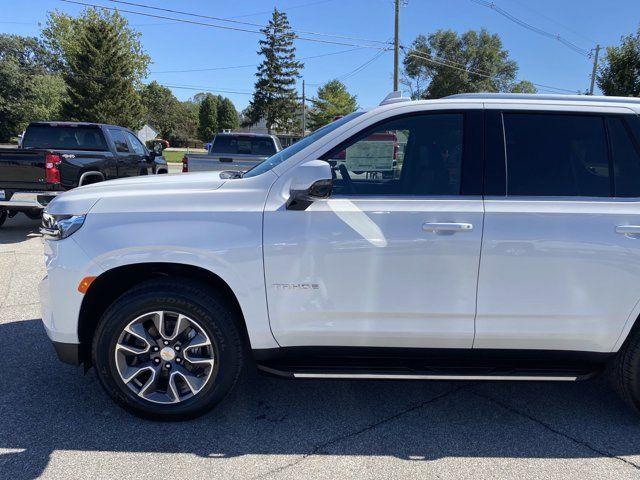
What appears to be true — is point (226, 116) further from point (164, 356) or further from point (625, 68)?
point (164, 356)

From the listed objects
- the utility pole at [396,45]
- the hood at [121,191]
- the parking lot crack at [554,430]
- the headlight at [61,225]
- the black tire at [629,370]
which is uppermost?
the utility pole at [396,45]

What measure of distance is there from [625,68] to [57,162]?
16.6 metres

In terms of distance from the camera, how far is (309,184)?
106 inches

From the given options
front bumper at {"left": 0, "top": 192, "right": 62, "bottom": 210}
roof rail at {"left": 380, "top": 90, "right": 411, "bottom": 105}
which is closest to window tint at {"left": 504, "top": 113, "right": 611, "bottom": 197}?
roof rail at {"left": 380, "top": 90, "right": 411, "bottom": 105}

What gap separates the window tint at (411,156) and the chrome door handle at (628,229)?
92 cm

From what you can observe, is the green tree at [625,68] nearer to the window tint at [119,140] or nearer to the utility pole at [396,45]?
the utility pole at [396,45]

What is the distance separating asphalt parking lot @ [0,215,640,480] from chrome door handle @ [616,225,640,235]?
1258 mm

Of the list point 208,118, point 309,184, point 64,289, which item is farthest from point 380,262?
point 208,118

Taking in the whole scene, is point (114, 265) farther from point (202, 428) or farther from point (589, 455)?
point (589, 455)

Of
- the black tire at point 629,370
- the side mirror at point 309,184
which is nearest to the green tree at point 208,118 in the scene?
the side mirror at point 309,184

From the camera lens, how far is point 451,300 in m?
2.85

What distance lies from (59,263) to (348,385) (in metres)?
2.10

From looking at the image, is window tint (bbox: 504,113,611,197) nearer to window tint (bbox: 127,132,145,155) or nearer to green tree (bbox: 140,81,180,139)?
window tint (bbox: 127,132,145,155)

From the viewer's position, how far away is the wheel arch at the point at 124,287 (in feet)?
9.59
